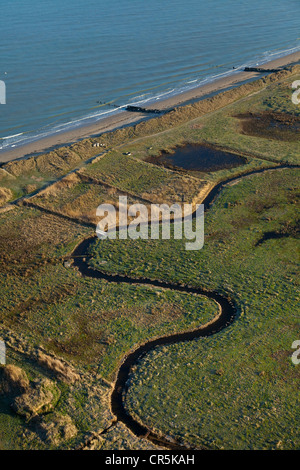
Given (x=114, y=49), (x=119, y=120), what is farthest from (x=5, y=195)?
(x=114, y=49)

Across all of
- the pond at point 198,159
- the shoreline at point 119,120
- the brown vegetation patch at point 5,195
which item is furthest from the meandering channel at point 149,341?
the shoreline at point 119,120

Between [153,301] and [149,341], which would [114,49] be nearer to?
[153,301]

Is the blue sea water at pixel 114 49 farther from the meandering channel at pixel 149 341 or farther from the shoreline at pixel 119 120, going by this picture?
the meandering channel at pixel 149 341

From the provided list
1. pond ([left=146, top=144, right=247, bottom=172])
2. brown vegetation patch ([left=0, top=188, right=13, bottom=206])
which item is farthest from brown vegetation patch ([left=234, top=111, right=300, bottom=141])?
brown vegetation patch ([left=0, top=188, right=13, bottom=206])

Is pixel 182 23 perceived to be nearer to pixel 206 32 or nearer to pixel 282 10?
pixel 206 32

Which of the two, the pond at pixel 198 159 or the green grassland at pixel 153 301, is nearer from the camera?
the green grassland at pixel 153 301

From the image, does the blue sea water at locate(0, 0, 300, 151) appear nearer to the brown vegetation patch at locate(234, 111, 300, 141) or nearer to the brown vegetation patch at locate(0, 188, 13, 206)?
the brown vegetation patch at locate(0, 188, 13, 206)

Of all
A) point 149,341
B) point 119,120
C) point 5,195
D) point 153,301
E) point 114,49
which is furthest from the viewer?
point 114,49
